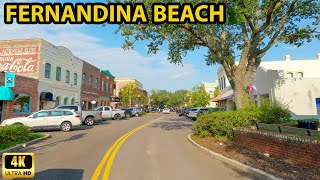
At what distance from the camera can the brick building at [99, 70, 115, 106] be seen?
45812mm

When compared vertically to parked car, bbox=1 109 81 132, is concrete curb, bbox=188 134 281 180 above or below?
below

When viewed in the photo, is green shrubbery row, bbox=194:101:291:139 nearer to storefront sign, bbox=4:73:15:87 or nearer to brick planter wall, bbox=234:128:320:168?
brick planter wall, bbox=234:128:320:168

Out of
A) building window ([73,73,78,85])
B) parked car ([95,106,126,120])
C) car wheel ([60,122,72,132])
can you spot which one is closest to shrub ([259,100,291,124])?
car wheel ([60,122,72,132])

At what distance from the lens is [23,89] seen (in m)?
23.1

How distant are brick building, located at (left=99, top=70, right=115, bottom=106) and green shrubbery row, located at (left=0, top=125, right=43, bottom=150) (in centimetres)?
3264

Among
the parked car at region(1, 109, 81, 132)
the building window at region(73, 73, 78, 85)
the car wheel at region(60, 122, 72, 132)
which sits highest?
the building window at region(73, 73, 78, 85)

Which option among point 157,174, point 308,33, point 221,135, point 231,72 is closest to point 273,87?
point 308,33

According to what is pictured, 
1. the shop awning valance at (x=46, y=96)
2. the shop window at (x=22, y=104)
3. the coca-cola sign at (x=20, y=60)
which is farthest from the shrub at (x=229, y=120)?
the coca-cola sign at (x=20, y=60)

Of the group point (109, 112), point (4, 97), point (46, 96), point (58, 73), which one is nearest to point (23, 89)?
point (4, 97)

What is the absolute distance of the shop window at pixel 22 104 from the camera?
22559 millimetres

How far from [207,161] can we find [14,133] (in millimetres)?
9478

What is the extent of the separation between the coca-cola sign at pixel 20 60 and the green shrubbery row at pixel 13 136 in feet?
47.3

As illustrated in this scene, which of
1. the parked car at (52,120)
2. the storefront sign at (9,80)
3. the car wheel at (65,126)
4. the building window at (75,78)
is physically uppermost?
the building window at (75,78)

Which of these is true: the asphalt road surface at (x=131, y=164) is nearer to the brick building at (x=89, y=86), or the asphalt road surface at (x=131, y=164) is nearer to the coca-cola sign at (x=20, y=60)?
the coca-cola sign at (x=20, y=60)
